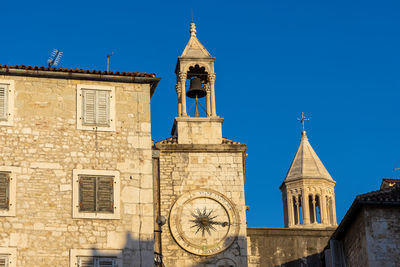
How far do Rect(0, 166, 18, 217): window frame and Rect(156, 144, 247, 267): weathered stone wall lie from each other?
9461 millimetres

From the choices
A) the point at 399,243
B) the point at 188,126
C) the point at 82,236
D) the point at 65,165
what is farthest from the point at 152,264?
the point at 188,126

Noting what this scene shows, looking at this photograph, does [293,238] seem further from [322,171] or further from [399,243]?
[322,171]

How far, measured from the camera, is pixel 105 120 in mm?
28891

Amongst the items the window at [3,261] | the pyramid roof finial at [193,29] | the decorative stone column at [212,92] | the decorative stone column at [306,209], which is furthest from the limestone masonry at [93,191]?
the decorative stone column at [306,209]

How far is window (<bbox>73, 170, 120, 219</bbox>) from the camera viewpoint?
27453 mm

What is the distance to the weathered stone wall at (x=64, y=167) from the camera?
26844 mm

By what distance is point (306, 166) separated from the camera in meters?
59.6

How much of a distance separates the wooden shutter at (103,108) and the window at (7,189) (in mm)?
3076

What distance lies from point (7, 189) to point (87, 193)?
2324 mm

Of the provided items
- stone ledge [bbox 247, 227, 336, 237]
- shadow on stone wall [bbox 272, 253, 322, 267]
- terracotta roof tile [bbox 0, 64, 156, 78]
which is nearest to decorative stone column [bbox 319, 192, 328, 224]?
stone ledge [bbox 247, 227, 336, 237]

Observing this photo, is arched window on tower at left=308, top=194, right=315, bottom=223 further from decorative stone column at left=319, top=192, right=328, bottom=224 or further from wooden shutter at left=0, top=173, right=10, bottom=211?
wooden shutter at left=0, top=173, right=10, bottom=211

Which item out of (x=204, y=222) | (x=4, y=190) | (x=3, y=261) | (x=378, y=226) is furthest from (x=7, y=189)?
(x=378, y=226)

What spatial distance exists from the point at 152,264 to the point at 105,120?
4766mm

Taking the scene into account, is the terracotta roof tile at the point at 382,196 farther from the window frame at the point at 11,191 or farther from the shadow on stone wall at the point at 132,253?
the window frame at the point at 11,191
